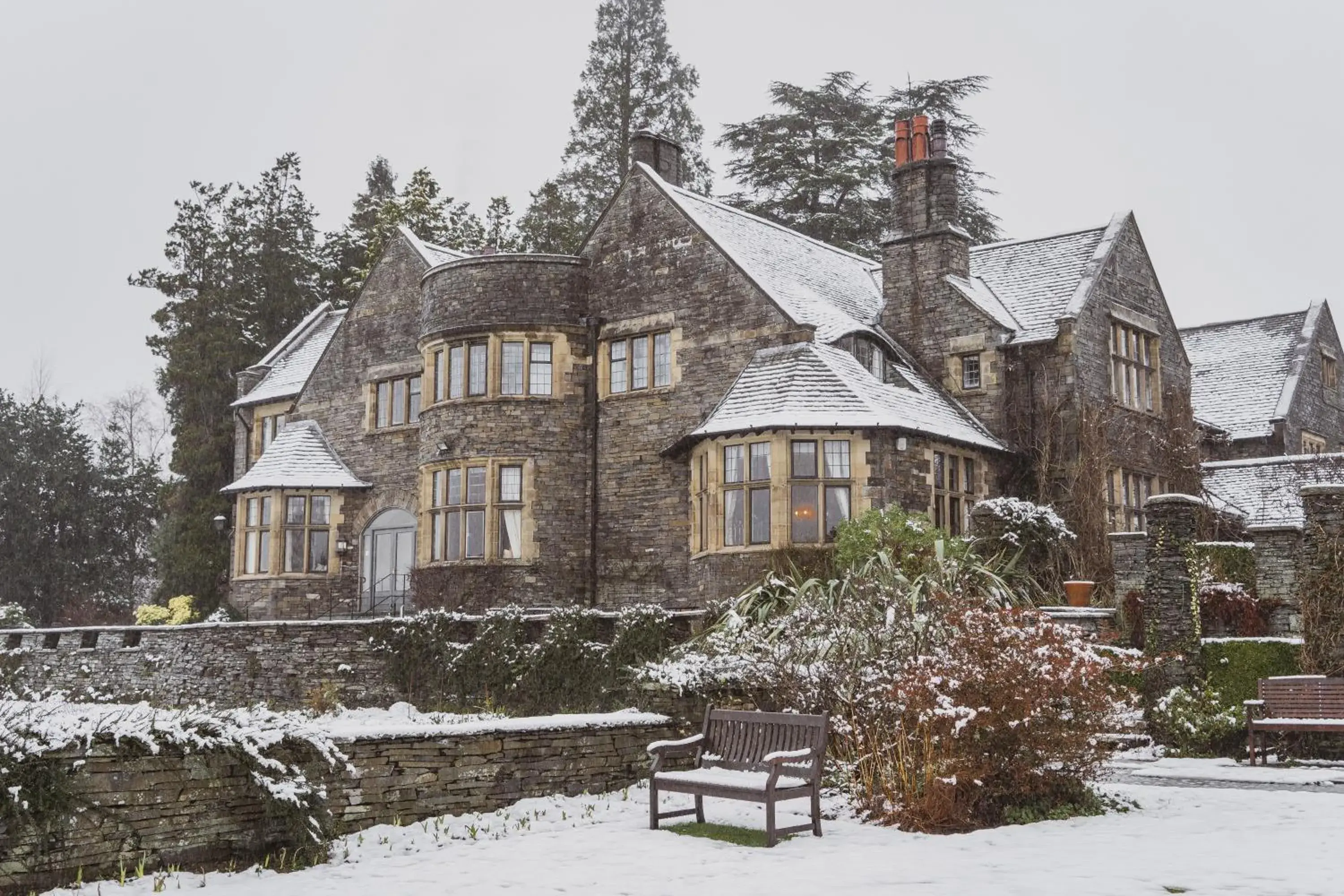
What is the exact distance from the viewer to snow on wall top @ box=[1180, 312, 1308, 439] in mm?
33312

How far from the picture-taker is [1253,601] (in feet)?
58.3

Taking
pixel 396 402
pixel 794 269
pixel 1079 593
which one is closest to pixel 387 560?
pixel 396 402

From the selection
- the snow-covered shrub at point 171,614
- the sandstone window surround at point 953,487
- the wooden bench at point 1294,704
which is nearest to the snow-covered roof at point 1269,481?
the sandstone window surround at point 953,487

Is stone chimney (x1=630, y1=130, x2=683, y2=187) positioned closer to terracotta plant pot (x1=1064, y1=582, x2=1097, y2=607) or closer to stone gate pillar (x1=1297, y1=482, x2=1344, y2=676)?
terracotta plant pot (x1=1064, y1=582, x2=1097, y2=607)

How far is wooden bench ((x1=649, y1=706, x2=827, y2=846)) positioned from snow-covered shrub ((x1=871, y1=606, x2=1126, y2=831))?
85 centimetres

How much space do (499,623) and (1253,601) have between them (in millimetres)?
10836

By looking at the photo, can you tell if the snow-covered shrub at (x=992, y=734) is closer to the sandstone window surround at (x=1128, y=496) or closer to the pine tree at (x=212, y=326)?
the sandstone window surround at (x=1128, y=496)

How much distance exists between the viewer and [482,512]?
1003 inches

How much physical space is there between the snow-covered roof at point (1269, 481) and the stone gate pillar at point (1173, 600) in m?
10.3

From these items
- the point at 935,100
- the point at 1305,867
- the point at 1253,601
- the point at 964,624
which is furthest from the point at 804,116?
the point at 1305,867

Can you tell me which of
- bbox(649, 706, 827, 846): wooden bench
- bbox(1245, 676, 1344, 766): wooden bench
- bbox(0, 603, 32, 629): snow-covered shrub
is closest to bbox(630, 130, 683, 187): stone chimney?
bbox(1245, 676, 1344, 766): wooden bench

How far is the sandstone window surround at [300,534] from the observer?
29.4m

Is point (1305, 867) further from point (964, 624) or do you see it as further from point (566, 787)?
point (566, 787)

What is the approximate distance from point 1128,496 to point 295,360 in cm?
2004
